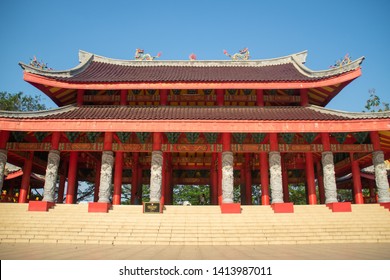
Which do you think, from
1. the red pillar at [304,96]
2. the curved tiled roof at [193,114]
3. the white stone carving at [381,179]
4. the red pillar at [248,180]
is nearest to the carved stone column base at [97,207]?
the curved tiled roof at [193,114]

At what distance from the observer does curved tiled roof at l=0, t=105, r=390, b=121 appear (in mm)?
13984

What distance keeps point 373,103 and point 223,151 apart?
2962 cm

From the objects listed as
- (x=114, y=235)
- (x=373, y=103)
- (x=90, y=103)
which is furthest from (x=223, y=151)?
(x=373, y=103)

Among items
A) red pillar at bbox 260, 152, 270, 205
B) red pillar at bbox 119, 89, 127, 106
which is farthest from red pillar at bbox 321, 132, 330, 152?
red pillar at bbox 119, 89, 127, 106

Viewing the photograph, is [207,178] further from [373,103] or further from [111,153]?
[373,103]

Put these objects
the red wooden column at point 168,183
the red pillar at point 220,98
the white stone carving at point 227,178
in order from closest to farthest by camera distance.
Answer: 1. the white stone carving at point 227,178
2. the red pillar at point 220,98
3. the red wooden column at point 168,183

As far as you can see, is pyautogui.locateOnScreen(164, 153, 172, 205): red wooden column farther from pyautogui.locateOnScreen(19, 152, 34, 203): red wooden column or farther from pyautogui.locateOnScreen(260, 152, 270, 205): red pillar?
pyautogui.locateOnScreen(19, 152, 34, 203): red wooden column

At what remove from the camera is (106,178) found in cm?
1389

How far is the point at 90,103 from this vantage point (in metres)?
17.6

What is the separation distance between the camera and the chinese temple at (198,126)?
13883mm

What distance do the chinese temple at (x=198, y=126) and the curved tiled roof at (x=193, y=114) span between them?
0.18ft

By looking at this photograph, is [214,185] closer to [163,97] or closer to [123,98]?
[163,97]

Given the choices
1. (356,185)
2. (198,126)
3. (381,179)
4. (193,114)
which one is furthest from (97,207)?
(356,185)

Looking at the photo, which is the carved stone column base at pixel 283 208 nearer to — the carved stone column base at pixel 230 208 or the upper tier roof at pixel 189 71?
the carved stone column base at pixel 230 208
